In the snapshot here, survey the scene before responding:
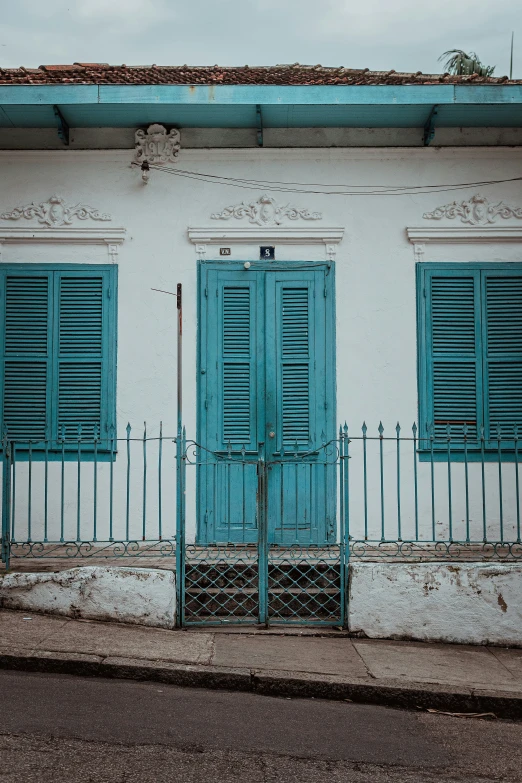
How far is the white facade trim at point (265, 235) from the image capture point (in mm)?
8312

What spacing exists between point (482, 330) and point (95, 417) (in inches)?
153

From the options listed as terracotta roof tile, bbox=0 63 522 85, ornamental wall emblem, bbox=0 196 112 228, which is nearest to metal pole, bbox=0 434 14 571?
ornamental wall emblem, bbox=0 196 112 228

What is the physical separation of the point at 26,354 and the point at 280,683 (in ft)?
14.4

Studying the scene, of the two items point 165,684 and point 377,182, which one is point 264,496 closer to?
point 165,684

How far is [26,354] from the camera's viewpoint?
8320 mm

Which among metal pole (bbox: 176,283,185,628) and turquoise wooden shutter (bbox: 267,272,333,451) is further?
turquoise wooden shutter (bbox: 267,272,333,451)

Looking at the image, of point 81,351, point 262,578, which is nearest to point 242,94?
point 81,351

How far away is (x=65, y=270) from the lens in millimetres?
8336

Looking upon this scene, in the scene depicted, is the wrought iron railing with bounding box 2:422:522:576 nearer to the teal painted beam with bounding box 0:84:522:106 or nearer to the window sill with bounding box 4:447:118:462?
the window sill with bounding box 4:447:118:462

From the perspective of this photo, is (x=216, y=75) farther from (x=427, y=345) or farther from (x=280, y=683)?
(x=280, y=683)

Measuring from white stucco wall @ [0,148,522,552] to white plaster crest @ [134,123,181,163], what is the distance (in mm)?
123

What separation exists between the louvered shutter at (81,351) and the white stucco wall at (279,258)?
0.19m

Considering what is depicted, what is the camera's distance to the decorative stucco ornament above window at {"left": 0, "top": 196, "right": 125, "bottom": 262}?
8.32m

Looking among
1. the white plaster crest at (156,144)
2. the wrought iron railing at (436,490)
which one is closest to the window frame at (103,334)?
the white plaster crest at (156,144)
